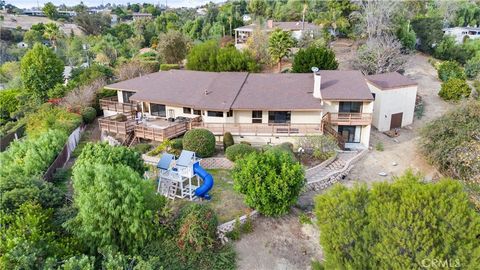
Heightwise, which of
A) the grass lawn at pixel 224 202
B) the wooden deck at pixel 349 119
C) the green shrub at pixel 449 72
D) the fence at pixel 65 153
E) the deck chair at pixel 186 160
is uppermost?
the green shrub at pixel 449 72

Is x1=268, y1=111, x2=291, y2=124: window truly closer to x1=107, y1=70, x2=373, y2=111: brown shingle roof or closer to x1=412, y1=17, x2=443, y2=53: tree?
x1=107, y1=70, x2=373, y2=111: brown shingle roof

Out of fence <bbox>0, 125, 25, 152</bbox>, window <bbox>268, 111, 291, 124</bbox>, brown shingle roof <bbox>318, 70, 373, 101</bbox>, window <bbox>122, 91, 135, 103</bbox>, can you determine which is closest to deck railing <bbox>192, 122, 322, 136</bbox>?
window <bbox>268, 111, 291, 124</bbox>

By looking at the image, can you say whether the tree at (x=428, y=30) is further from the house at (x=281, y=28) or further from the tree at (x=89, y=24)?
the tree at (x=89, y=24)

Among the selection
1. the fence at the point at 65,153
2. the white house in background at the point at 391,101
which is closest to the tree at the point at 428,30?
the white house in background at the point at 391,101

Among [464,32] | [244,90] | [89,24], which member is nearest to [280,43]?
[244,90]

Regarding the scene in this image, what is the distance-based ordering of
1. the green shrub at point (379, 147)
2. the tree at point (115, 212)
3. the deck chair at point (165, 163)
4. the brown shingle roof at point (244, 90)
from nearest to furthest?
the tree at point (115, 212), the deck chair at point (165, 163), the brown shingle roof at point (244, 90), the green shrub at point (379, 147)

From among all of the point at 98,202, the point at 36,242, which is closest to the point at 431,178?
the point at 98,202
